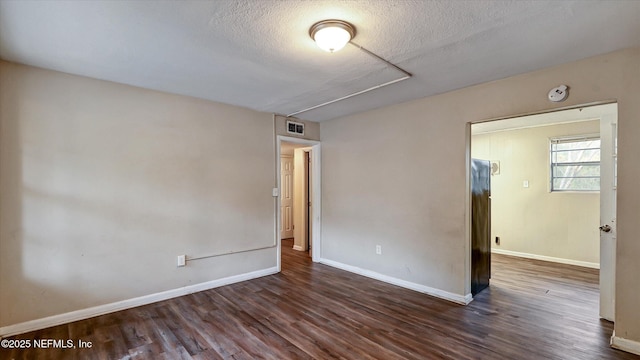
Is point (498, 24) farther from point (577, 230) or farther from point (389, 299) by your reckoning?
point (577, 230)

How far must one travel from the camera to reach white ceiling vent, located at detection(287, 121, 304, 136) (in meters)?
4.62

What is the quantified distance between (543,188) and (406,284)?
339 centimetres

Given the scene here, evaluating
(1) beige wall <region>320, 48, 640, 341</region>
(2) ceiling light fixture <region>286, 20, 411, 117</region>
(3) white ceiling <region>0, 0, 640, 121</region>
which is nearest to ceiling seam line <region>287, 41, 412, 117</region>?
(3) white ceiling <region>0, 0, 640, 121</region>

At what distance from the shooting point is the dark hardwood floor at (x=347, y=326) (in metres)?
2.32

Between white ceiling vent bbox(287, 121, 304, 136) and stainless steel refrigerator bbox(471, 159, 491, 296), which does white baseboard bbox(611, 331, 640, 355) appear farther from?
white ceiling vent bbox(287, 121, 304, 136)

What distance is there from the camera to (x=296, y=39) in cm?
218

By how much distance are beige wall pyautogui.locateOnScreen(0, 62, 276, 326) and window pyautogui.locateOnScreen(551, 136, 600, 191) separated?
526 centimetres

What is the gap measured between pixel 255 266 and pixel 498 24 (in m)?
3.90

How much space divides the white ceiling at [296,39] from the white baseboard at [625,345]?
7.74 feet

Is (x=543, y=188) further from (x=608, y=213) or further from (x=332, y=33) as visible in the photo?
(x=332, y=33)

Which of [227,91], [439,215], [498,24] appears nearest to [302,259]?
[439,215]

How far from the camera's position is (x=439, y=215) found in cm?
349

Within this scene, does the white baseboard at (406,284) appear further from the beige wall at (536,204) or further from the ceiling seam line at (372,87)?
the beige wall at (536,204)

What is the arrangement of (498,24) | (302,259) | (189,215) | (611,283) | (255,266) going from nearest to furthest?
(498,24), (611,283), (189,215), (255,266), (302,259)
